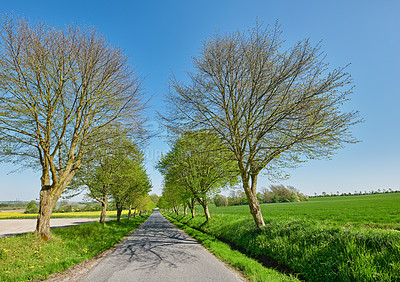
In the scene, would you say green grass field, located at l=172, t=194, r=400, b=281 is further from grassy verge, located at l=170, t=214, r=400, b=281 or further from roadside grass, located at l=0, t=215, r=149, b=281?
roadside grass, located at l=0, t=215, r=149, b=281

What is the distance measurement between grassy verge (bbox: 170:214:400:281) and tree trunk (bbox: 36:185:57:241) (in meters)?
9.80

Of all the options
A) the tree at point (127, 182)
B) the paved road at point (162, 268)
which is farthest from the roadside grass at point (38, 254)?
the tree at point (127, 182)

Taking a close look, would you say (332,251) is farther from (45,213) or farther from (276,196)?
(276,196)

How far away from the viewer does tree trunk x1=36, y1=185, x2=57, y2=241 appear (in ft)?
28.1

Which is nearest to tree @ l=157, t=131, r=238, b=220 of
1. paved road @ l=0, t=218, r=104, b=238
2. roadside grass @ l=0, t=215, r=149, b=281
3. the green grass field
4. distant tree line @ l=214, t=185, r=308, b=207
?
the green grass field

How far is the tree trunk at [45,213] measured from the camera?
857cm

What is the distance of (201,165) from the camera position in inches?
539

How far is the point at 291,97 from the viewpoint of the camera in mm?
8117

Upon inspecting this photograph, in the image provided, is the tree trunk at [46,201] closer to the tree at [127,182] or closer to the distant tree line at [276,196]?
the tree at [127,182]

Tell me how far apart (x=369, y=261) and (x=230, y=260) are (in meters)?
4.28

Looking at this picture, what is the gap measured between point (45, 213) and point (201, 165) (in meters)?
9.19

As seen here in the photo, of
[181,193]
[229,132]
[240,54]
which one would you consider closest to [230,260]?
[229,132]

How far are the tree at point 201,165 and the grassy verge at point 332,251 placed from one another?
13.4 feet

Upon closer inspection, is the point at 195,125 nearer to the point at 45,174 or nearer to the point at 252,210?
the point at 252,210
